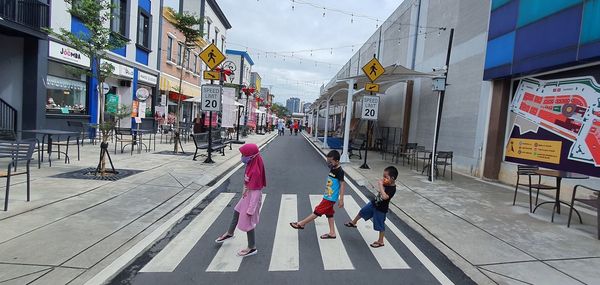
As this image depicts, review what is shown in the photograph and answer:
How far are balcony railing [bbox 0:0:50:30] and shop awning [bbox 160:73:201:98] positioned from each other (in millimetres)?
10019

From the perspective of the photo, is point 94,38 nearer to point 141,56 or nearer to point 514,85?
point 514,85

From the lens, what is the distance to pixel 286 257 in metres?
5.02

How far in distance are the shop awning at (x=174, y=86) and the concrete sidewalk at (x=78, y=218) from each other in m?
16.3

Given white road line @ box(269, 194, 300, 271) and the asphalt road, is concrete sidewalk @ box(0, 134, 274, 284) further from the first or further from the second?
white road line @ box(269, 194, 300, 271)

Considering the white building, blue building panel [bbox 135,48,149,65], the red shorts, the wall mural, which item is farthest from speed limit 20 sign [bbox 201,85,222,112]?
blue building panel [bbox 135,48,149,65]

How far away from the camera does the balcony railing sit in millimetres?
12859

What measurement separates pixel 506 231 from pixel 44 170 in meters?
10.1

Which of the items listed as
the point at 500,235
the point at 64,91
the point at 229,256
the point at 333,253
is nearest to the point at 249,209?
the point at 229,256

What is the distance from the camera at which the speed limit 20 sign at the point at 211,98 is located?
13.3m

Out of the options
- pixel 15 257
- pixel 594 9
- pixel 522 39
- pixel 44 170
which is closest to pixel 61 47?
pixel 44 170

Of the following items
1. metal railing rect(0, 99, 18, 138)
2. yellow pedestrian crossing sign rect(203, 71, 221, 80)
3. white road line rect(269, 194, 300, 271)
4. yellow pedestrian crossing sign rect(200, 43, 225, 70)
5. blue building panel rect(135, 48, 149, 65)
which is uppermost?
blue building panel rect(135, 48, 149, 65)

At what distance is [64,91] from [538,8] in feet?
57.8

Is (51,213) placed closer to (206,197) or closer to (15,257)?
(15,257)

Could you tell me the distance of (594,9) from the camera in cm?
879
